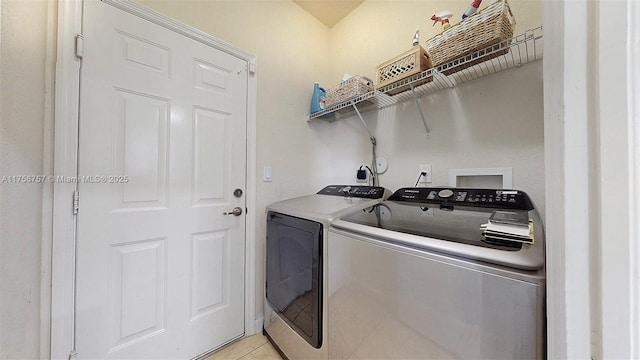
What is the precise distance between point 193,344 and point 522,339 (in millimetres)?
1644

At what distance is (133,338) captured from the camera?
119 centimetres

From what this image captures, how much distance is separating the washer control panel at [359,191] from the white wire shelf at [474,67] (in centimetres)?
62

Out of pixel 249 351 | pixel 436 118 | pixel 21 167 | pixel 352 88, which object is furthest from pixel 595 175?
pixel 249 351

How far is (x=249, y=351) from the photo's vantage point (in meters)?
1.46

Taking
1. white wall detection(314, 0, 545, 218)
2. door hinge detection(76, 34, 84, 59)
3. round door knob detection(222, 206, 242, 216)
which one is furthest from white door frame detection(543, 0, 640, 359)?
door hinge detection(76, 34, 84, 59)

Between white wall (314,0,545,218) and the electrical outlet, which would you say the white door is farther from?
the electrical outlet

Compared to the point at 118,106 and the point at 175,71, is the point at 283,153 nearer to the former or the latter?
the point at 175,71

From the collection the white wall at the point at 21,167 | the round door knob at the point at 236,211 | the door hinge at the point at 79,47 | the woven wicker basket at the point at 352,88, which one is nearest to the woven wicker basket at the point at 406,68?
the woven wicker basket at the point at 352,88

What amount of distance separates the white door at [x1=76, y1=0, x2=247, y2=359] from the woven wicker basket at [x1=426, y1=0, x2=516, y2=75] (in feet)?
4.13

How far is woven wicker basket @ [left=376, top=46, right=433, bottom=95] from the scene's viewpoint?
1.22 metres

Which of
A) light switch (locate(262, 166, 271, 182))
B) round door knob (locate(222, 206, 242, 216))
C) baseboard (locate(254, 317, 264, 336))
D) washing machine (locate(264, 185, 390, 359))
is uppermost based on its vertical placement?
light switch (locate(262, 166, 271, 182))

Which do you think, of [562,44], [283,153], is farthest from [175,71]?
[562,44]

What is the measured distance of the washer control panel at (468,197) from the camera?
1018 millimetres

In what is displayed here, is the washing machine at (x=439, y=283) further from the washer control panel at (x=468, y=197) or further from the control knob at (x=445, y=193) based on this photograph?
the control knob at (x=445, y=193)
